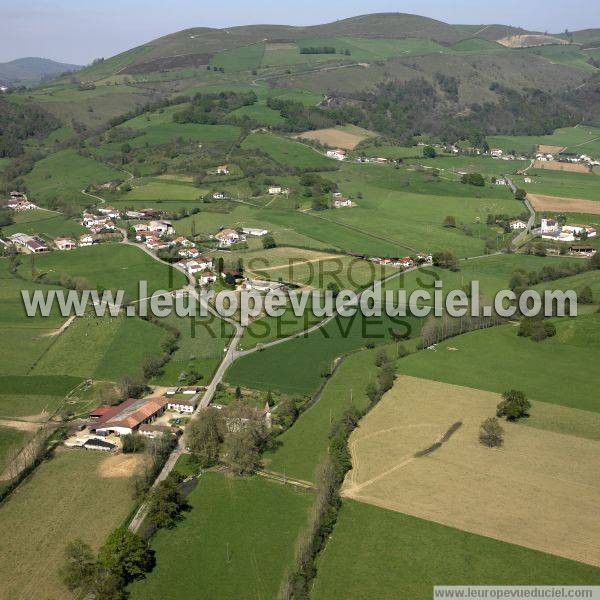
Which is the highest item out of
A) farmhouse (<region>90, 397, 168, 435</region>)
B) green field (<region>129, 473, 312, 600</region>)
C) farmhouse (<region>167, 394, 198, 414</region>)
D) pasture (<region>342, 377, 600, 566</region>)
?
farmhouse (<region>90, 397, 168, 435</region>)

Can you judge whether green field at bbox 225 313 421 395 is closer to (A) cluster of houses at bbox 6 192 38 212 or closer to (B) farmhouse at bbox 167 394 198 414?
(B) farmhouse at bbox 167 394 198 414

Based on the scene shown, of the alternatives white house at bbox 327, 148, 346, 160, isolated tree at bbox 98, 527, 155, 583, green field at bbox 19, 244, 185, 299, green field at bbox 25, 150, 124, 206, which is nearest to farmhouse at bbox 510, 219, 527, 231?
white house at bbox 327, 148, 346, 160

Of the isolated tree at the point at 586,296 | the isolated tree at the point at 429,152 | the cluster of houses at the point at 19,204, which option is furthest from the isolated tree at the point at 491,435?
the isolated tree at the point at 429,152

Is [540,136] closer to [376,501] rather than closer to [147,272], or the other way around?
[147,272]

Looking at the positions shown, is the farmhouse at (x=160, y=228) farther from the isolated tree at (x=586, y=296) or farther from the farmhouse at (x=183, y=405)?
the isolated tree at (x=586, y=296)

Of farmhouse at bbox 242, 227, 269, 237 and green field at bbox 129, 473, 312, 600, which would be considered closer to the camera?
green field at bbox 129, 473, 312, 600

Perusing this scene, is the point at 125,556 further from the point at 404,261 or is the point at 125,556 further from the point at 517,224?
the point at 517,224

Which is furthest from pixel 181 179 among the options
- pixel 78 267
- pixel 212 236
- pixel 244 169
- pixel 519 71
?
pixel 519 71
